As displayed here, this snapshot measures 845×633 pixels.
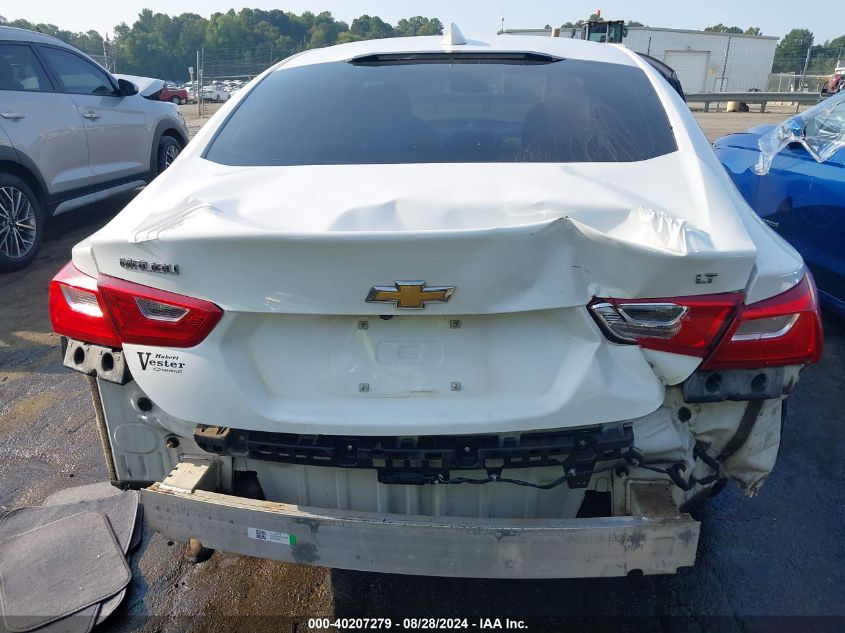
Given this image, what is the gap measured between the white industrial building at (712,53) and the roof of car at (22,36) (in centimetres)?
5014

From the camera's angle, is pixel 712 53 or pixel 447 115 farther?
pixel 712 53

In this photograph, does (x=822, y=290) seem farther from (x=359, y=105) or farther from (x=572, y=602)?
(x=359, y=105)

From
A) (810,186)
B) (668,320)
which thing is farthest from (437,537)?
(810,186)

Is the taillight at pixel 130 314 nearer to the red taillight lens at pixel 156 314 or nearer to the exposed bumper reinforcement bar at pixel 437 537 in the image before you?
the red taillight lens at pixel 156 314

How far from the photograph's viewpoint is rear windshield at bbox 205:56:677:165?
2133 mm

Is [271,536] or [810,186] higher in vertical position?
[810,186]

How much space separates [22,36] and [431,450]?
6.21 metres

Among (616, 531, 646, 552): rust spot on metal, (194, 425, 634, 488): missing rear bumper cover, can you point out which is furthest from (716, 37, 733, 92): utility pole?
(616, 531, 646, 552): rust spot on metal

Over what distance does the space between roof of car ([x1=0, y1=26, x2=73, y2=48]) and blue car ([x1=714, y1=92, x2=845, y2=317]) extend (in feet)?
20.3

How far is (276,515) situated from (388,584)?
2.77 feet

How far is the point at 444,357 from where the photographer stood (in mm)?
1645

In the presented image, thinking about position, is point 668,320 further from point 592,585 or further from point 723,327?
point 592,585

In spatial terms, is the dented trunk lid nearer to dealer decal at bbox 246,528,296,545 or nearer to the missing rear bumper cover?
the missing rear bumper cover

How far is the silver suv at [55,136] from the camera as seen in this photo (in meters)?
5.36
